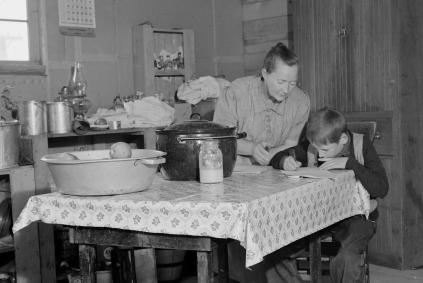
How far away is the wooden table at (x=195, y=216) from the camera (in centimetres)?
206

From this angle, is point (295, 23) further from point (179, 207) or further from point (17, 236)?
point (179, 207)

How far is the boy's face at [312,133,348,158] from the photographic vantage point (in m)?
3.03

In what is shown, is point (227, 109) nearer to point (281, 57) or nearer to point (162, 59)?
point (281, 57)

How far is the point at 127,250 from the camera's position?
10.4 ft

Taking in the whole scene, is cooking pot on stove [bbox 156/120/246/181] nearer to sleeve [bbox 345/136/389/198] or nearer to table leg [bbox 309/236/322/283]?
sleeve [bbox 345/136/389/198]

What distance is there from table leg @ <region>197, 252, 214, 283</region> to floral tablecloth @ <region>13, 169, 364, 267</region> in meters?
0.10

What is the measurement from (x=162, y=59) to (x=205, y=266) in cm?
323

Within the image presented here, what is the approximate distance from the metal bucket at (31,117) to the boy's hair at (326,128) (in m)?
1.93

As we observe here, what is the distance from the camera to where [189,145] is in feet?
8.54

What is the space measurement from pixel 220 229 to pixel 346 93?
2779 millimetres

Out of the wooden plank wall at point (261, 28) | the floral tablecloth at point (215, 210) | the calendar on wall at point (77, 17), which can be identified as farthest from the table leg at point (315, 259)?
the wooden plank wall at point (261, 28)

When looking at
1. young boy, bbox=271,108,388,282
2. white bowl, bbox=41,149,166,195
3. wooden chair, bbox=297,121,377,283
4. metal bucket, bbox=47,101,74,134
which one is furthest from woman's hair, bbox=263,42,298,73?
metal bucket, bbox=47,101,74,134

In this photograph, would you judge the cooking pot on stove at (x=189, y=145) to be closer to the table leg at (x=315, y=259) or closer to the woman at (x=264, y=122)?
the woman at (x=264, y=122)

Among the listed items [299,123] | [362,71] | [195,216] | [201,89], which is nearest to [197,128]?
[195,216]
